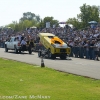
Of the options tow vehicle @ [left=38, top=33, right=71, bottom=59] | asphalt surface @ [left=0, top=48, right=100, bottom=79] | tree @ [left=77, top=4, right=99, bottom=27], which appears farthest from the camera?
tree @ [left=77, top=4, right=99, bottom=27]

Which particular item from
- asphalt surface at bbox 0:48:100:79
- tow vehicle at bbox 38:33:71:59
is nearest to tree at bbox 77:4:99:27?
tow vehicle at bbox 38:33:71:59

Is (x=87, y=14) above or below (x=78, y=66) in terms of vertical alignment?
above

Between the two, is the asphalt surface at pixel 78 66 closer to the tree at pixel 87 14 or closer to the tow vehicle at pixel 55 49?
the tow vehicle at pixel 55 49

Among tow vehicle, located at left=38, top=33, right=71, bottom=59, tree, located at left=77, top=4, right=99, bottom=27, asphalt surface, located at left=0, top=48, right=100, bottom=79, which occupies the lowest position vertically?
asphalt surface, located at left=0, top=48, right=100, bottom=79

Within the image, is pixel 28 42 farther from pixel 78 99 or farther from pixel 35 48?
pixel 78 99

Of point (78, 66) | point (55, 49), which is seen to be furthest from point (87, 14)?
point (78, 66)

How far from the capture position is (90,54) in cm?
2903

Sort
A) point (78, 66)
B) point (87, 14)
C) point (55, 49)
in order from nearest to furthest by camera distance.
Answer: point (78, 66) < point (55, 49) < point (87, 14)

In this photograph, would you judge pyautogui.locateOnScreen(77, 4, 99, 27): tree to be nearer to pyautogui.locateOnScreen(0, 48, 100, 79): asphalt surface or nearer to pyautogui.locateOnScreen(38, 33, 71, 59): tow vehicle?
pyautogui.locateOnScreen(38, 33, 71, 59): tow vehicle

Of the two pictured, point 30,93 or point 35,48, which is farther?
point 35,48

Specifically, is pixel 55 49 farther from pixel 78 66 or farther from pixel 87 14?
pixel 87 14

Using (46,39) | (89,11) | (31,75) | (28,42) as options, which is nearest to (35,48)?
(28,42)

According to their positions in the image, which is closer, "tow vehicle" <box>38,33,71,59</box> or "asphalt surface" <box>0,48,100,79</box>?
"asphalt surface" <box>0,48,100,79</box>

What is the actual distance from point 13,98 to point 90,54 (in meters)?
19.4
